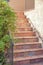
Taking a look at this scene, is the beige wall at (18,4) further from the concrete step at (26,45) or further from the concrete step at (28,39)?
the concrete step at (26,45)

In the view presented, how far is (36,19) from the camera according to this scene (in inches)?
269

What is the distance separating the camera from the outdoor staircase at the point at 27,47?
5441mm

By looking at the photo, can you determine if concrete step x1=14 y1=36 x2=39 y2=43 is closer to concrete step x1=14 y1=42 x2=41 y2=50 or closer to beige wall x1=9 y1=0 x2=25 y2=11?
concrete step x1=14 y1=42 x2=41 y2=50

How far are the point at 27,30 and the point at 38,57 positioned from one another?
1.45 metres

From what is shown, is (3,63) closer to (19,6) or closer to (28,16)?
(28,16)

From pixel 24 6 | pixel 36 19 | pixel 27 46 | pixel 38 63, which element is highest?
pixel 24 6

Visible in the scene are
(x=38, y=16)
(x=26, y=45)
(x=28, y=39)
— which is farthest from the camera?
(x=38, y=16)

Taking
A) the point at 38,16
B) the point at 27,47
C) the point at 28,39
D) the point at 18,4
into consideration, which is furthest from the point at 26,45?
the point at 18,4

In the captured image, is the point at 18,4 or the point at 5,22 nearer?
the point at 5,22

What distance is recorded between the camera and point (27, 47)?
608 centimetres

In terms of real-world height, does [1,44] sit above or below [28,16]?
below

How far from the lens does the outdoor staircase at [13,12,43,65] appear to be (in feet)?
17.9

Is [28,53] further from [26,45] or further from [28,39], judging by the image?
[28,39]

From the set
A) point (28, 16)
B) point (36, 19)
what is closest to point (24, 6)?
point (28, 16)
